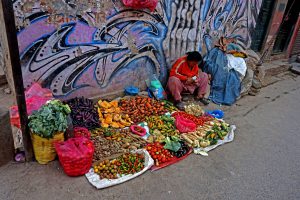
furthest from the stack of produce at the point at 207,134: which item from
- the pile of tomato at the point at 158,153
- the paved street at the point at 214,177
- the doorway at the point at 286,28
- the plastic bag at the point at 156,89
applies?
the doorway at the point at 286,28

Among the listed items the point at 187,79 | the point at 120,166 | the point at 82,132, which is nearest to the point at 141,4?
the point at 187,79

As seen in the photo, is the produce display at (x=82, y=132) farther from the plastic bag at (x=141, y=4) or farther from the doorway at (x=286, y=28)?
the doorway at (x=286, y=28)

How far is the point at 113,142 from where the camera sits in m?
3.67

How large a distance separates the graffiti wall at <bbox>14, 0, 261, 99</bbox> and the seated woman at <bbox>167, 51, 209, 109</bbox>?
0.48m

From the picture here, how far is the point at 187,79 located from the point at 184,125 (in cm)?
136

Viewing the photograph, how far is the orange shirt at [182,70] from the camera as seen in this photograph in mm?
5266

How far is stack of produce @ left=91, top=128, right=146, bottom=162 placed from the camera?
346 cm

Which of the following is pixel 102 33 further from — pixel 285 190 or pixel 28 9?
pixel 285 190

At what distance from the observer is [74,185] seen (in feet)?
9.52

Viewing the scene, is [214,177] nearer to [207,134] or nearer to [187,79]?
[207,134]

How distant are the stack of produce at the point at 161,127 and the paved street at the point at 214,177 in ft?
2.03

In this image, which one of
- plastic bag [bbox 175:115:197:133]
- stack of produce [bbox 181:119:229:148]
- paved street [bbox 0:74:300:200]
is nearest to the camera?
paved street [bbox 0:74:300:200]

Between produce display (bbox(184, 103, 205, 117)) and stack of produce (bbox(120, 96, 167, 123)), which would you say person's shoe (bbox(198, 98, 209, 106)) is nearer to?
produce display (bbox(184, 103, 205, 117))

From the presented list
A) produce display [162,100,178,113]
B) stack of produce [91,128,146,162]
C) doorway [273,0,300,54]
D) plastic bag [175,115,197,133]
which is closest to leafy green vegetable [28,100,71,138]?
stack of produce [91,128,146,162]
